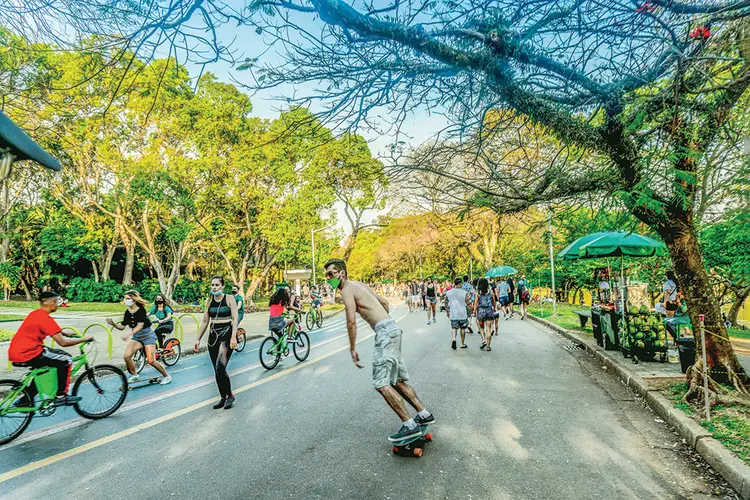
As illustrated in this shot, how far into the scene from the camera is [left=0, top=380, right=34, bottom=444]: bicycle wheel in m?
4.95

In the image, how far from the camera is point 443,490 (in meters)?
3.51

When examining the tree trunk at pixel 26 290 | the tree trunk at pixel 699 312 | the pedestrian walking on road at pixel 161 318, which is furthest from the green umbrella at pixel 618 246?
the tree trunk at pixel 26 290

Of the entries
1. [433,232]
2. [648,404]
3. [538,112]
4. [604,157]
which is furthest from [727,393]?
[433,232]

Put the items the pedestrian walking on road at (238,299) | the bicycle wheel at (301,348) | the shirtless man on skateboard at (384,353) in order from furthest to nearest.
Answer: the bicycle wheel at (301,348)
the pedestrian walking on road at (238,299)
the shirtless man on skateboard at (384,353)

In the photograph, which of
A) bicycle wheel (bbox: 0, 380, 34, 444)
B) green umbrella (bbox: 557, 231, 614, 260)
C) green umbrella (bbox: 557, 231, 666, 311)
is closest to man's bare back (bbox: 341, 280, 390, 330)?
bicycle wheel (bbox: 0, 380, 34, 444)

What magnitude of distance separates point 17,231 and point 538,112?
1596 inches

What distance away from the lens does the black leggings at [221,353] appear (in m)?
6.01

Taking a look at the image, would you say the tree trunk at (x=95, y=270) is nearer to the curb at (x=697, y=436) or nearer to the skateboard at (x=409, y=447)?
the skateboard at (x=409, y=447)

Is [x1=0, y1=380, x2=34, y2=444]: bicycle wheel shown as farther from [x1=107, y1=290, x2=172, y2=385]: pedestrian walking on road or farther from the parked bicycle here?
the parked bicycle

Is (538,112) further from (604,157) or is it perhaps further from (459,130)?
(604,157)

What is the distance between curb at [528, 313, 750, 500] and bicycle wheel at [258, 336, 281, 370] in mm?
6519

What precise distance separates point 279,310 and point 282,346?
0.82 meters

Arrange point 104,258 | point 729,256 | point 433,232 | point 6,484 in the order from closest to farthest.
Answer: point 6,484 < point 729,256 < point 433,232 < point 104,258

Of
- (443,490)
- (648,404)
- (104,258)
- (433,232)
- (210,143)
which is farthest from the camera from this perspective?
(104,258)
